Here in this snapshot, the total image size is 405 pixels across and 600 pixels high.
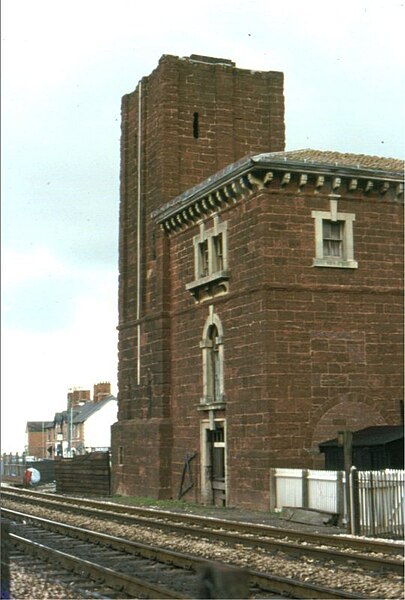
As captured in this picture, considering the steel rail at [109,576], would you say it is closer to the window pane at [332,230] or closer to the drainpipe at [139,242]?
the window pane at [332,230]

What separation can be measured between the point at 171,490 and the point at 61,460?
11.1 meters

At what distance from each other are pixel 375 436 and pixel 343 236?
6828 millimetres

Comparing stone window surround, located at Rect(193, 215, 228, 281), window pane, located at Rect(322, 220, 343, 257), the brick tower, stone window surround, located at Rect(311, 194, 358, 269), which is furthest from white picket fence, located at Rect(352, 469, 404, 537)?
the brick tower


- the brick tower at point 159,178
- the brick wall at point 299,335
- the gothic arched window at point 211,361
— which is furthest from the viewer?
the brick tower at point 159,178

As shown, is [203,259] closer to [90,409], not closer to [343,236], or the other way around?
[343,236]

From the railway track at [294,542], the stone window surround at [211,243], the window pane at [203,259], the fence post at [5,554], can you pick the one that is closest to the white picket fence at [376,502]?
the railway track at [294,542]

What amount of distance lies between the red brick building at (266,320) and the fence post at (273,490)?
9.5 inches

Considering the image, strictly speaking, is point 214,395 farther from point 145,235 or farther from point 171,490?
point 145,235

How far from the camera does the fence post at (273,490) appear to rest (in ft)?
79.0

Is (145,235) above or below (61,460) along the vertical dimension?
above

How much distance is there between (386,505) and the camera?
18.2 metres

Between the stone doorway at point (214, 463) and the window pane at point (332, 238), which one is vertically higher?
the window pane at point (332, 238)

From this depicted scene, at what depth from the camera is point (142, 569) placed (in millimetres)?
13594

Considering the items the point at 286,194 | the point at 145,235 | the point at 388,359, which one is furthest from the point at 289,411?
the point at 145,235
